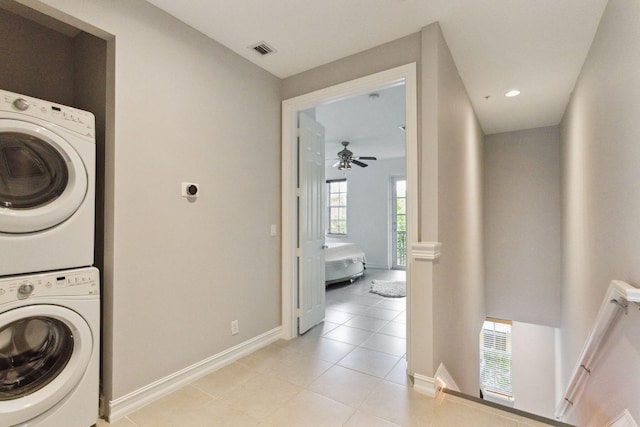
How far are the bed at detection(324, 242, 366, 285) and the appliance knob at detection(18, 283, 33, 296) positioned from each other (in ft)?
14.0

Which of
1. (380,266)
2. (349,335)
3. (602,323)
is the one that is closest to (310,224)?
(349,335)

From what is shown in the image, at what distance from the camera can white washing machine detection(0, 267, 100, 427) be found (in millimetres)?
1450

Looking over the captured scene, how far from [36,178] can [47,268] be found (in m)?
0.49

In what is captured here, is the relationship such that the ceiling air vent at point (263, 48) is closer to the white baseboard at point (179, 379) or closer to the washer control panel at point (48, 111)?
the washer control panel at point (48, 111)

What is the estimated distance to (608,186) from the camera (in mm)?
2207

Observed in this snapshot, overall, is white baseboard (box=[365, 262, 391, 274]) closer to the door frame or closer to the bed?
the bed

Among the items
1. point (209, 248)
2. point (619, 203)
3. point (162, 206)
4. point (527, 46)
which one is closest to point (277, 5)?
point (162, 206)

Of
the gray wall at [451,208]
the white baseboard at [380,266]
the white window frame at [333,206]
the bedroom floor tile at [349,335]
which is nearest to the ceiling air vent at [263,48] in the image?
the gray wall at [451,208]

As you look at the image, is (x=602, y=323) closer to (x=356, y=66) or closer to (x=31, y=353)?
(x=356, y=66)

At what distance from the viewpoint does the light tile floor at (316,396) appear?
1864 mm

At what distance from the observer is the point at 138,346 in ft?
6.52

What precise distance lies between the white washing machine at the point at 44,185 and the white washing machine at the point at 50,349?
10 centimetres

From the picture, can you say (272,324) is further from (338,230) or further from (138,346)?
(338,230)

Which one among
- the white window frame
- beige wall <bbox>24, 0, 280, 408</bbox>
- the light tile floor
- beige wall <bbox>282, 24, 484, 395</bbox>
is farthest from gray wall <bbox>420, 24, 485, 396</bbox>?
the white window frame
